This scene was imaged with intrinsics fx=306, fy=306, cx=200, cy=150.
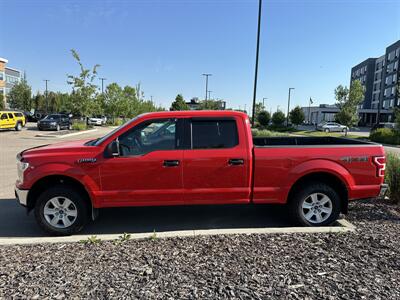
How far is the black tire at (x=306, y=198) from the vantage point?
4691 mm

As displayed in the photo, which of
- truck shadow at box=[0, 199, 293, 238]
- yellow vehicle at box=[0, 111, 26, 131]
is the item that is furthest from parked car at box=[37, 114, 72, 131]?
truck shadow at box=[0, 199, 293, 238]

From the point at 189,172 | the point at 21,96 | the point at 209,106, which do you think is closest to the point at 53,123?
the point at 189,172

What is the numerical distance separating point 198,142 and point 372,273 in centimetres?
268

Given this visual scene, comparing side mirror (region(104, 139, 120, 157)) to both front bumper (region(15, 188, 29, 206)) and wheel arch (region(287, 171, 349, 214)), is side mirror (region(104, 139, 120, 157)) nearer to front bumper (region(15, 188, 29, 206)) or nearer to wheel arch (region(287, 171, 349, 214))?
front bumper (region(15, 188, 29, 206))

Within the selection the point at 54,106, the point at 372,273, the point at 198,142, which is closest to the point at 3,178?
the point at 198,142

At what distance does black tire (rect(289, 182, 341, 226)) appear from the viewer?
185 inches

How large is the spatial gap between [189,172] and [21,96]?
6173 cm

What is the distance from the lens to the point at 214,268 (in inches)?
129

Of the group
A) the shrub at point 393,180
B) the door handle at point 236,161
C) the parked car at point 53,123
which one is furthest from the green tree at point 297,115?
the door handle at point 236,161

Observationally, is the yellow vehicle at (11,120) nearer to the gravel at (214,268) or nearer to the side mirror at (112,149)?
the side mirror at (112,149)

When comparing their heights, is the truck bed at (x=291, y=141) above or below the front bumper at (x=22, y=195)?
above

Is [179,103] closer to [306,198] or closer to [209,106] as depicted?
[209,106]

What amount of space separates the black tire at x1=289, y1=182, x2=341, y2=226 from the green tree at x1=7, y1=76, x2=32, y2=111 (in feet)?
205

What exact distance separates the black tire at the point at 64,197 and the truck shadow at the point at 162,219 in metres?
0.25
